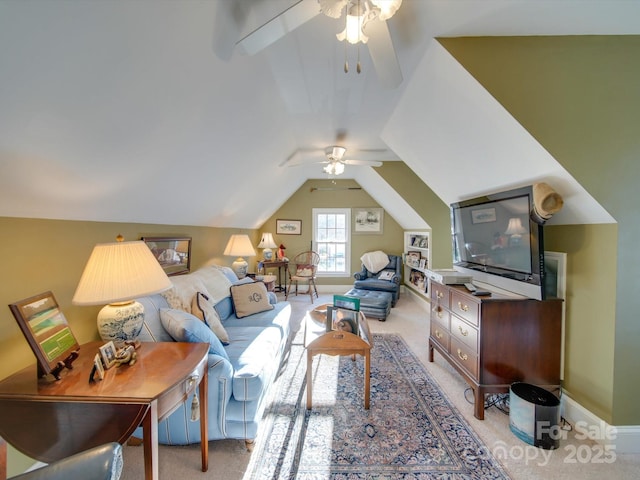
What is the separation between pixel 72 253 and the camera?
152cm

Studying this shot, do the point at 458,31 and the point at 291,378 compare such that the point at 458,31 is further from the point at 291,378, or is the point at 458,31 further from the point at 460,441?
the point at 291,378

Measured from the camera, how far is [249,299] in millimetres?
2771

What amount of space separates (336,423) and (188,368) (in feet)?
3.88

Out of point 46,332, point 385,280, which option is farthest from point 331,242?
point 46,332

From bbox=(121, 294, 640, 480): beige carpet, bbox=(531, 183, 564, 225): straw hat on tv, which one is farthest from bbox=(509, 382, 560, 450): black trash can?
bbox=(531, 183, 564, 225): straw hat on tv

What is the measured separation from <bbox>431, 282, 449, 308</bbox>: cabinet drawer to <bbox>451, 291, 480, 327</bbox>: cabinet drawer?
0.11 metres

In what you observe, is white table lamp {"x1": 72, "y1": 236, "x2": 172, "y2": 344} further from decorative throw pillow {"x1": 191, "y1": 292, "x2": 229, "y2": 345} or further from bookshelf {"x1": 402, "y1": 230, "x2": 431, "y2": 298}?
bookshelf {"x1": 402, "y1": 230, "x2": 431, "y2": 298}

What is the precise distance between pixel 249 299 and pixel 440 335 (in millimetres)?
2042

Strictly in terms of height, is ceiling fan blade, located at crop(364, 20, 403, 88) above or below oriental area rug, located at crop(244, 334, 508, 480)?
above

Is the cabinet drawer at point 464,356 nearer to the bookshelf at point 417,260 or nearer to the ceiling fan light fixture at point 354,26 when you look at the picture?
the bookshelf at point 417,260

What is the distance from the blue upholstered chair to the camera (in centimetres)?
439

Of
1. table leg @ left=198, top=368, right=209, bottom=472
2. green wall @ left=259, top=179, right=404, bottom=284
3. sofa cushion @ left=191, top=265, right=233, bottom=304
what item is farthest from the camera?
green wall @ left=259, top=179, right=404, bottom=284

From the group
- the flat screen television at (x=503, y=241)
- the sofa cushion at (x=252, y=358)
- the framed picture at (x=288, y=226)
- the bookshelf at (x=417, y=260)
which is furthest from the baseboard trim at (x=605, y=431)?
the framed picture at (x=288, y=226)

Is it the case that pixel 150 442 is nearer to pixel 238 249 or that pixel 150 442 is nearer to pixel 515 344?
pixel 515 344
